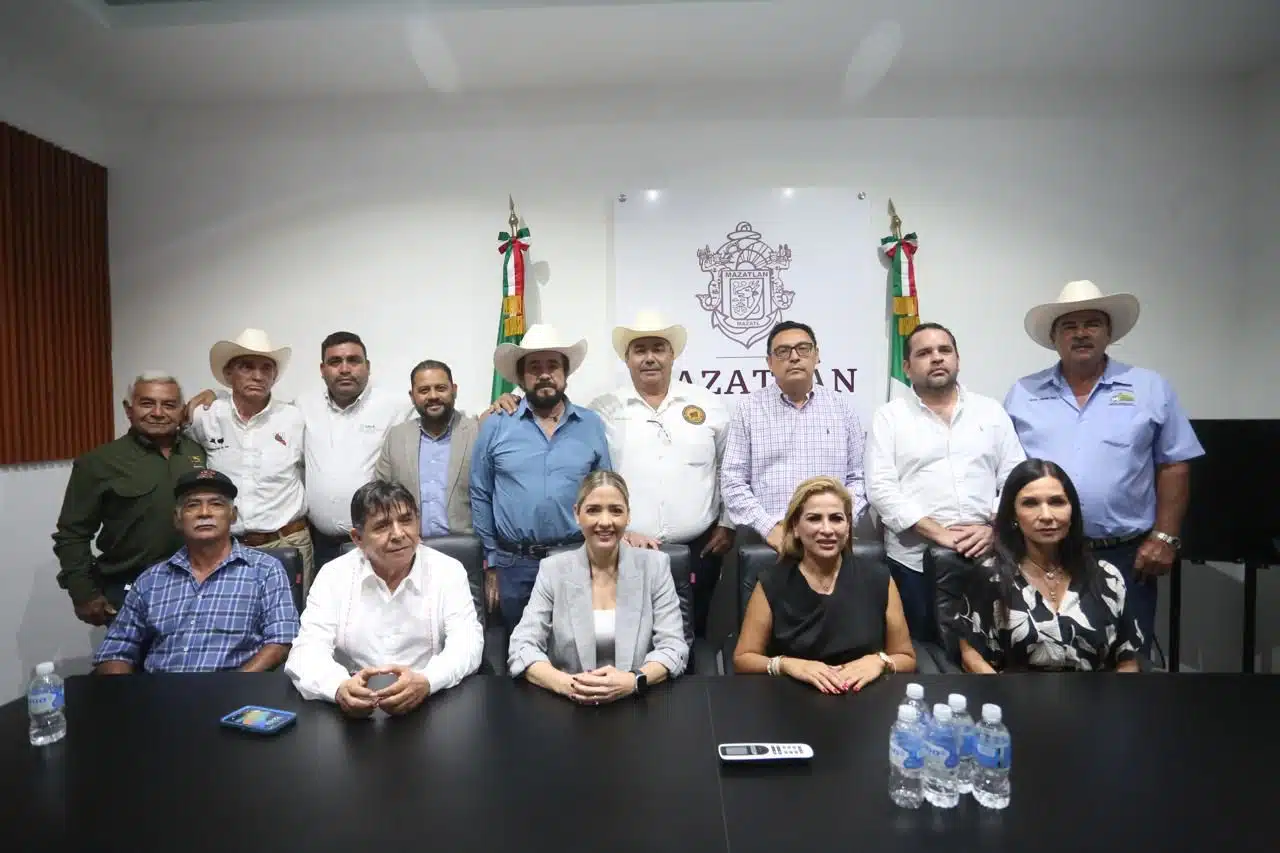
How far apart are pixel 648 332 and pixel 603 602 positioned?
129 cm

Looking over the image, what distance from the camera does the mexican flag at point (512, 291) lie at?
11.1 ft

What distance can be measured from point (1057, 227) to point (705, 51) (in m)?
2.05

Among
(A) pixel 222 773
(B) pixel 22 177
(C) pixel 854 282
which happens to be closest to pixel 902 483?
(C) pixel 854 282

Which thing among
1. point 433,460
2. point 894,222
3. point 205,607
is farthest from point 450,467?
point 894,222

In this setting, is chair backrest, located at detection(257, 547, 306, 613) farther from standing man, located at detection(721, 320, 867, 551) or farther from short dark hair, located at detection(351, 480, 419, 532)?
standing man, located at detection(721, 320, 867, 551)

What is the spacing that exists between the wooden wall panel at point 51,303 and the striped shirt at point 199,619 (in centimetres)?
162

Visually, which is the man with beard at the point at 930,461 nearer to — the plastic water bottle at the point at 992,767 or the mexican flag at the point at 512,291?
the plastic water bottle at the point at 992,767

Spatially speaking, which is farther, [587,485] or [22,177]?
[22,177]

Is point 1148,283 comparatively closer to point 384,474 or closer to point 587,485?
point 587,485

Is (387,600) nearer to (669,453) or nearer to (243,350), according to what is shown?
(669,453)

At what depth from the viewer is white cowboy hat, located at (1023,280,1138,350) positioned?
267cm

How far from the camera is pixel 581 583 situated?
2.03 meters

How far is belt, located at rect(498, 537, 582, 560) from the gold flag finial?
7.43 feet

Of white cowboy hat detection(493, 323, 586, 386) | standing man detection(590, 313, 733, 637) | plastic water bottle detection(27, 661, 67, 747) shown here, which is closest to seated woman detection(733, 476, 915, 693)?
standing man detection(590, 313, 733, 637)
